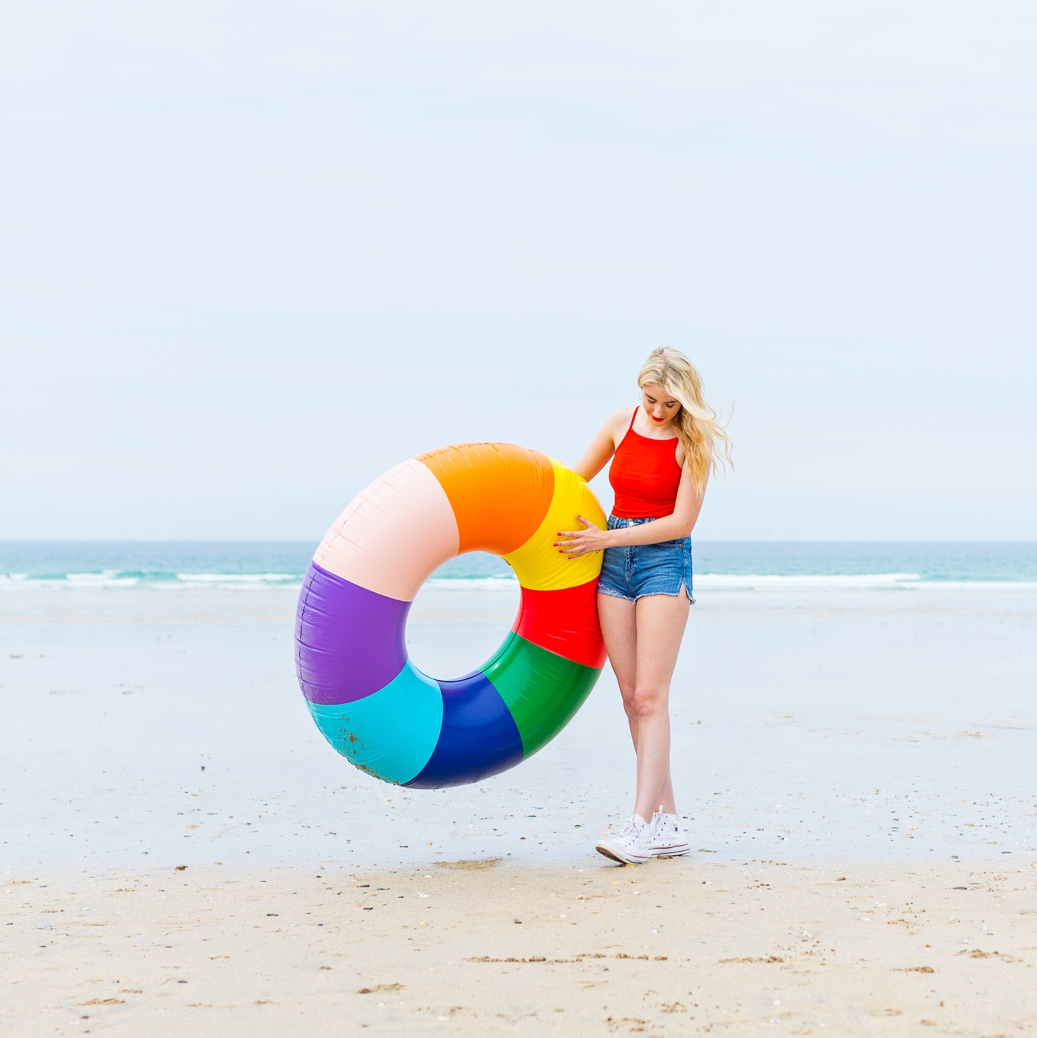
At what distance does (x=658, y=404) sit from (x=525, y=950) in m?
1.99

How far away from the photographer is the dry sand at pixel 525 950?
260 cm

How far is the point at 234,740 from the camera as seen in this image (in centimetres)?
654

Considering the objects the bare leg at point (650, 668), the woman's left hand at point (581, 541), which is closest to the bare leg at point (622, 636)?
the bare leg at point (650, 668)

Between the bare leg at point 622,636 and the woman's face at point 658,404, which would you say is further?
the bare leg at point 622,636

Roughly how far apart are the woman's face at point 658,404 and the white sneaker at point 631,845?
1482 millimetres

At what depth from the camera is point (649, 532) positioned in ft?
13.5

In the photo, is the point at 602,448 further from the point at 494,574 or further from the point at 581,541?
the point at 494,574

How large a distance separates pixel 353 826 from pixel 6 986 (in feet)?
6.30

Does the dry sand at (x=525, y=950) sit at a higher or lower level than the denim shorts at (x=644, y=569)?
lower

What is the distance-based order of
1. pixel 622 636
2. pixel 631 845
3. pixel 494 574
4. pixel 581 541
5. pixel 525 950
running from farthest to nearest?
pixel 494 574, pixel 622 636, pixel 581 541, pixel 631 845, pixel 525 950

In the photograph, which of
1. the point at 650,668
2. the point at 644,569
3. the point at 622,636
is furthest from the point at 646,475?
the point at 650,668

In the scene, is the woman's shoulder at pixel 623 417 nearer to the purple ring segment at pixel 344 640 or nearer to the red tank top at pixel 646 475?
the red tank top at pixel 646 475

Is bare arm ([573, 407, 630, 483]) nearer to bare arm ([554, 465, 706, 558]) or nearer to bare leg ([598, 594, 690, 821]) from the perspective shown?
bare arm ([554, 465, 706, 558])

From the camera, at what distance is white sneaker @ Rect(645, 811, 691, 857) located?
4.10 meters
